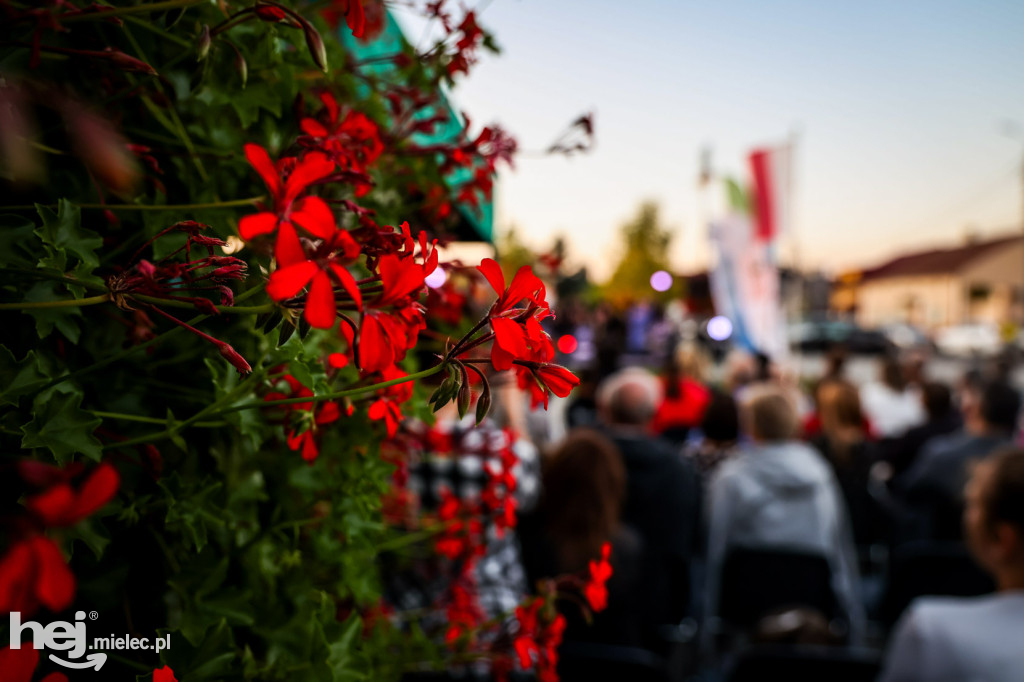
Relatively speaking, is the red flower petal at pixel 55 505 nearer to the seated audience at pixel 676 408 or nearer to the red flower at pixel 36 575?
the red flower at pixel 36 575

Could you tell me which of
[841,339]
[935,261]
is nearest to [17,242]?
[841,339]

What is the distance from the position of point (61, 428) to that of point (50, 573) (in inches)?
10.4

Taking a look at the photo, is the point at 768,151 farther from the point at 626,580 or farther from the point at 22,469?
the point at 22,469

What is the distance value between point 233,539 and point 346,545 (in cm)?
17

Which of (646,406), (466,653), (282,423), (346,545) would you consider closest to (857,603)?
(646,406)

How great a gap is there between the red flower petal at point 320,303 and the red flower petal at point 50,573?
170 mm

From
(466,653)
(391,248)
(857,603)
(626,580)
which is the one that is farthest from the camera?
(857,603)

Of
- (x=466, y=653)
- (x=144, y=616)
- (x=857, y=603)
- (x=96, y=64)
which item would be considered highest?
(x=96, y=64)

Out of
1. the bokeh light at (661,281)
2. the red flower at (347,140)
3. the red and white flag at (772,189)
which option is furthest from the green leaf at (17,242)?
the bokeh light at (661,281)

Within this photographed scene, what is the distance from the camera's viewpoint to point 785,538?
3482mm

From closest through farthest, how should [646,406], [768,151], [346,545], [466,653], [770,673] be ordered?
[346,545]
[466,653]
[770,673]
[646,406]
[768,151]

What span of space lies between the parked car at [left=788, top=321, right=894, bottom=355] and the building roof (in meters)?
23.1

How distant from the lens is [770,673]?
220cm

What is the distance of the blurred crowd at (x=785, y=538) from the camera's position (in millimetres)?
2158
